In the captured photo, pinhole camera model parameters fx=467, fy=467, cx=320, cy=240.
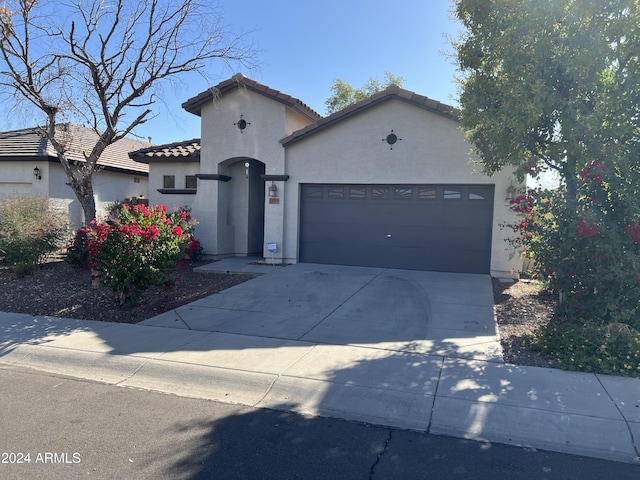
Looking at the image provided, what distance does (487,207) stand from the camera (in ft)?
39.0

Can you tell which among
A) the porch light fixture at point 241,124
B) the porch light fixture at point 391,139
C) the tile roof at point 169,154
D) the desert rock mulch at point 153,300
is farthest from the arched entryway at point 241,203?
the porch light fixture at point 391,139

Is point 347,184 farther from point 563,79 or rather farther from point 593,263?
point 593,263

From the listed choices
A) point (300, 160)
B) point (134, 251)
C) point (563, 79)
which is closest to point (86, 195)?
point (134, 251)

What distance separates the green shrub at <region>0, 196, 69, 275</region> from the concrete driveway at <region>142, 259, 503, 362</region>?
5600 millimetres

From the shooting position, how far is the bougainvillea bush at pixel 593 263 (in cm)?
601

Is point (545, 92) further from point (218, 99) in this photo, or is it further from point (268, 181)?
point (218, 99)

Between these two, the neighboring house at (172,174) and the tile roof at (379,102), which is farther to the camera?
the neighboring house at (172,174)

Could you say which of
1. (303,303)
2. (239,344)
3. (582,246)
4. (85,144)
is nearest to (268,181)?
(303,303)

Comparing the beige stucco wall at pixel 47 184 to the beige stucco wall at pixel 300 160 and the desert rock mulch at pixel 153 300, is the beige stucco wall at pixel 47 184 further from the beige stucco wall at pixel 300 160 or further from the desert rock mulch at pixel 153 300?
the beige stucco wall at pixel 300 160

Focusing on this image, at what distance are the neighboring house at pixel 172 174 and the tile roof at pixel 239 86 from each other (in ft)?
5.31

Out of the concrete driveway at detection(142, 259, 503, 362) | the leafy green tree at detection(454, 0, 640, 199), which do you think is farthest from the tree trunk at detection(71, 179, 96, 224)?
the leafy green tree at detection(454, 0, 640, 199)

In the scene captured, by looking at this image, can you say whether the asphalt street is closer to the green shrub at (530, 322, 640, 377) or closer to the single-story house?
the green shrub at (530, 322, 640, 377)

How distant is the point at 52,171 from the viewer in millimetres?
16859

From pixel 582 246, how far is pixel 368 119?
7.16 meters
